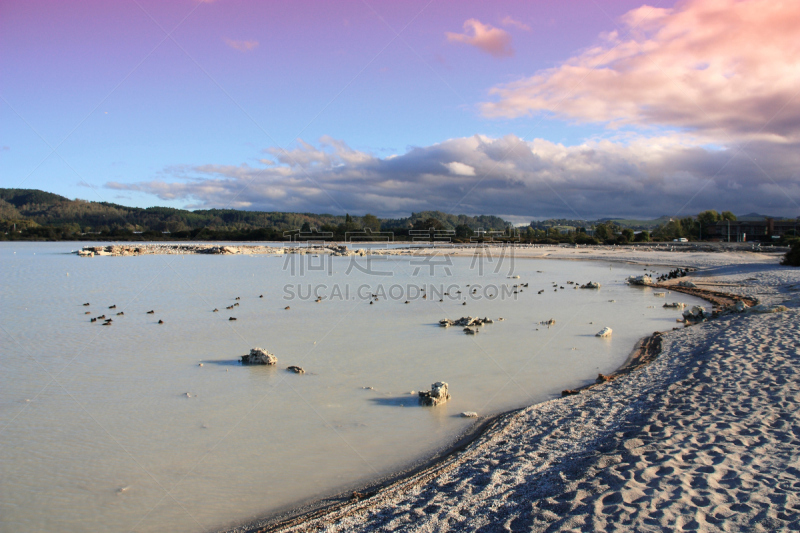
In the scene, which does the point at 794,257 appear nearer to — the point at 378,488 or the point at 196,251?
the point at 378,488

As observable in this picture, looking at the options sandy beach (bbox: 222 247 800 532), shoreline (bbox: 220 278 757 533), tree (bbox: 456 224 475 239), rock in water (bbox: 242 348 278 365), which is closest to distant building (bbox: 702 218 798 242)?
tree (bbox: 456 224 475 239)

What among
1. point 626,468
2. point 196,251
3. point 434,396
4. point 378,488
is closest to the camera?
point 626,468

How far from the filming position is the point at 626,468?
4172 millimetres

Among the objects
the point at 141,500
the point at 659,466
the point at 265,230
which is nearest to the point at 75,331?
the point at 141,500

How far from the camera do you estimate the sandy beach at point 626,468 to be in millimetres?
3404

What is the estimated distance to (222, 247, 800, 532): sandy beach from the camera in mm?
3404

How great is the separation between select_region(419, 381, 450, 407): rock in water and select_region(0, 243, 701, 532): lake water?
16 centimetres

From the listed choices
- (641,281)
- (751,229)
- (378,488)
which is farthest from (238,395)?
(751,229)

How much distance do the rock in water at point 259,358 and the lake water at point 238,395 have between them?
0.79 ft

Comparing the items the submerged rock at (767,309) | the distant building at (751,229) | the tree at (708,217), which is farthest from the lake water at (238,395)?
the tree at (708,217)

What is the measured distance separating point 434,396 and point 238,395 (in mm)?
3296

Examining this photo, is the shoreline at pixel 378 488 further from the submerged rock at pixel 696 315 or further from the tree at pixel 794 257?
the tree at pixel 794 257

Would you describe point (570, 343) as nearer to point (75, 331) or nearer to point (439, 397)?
point (439, 397)

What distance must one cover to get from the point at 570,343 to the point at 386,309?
7.45 m
